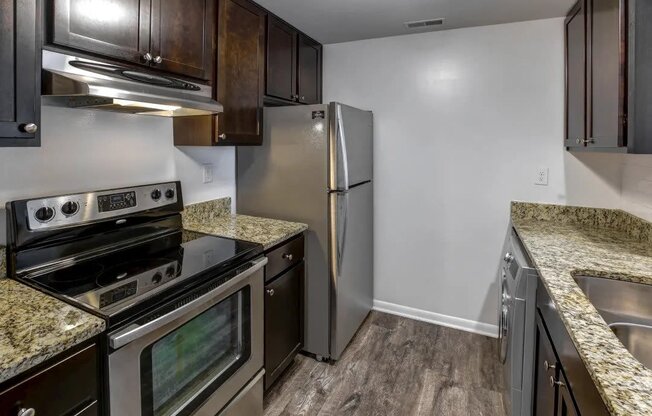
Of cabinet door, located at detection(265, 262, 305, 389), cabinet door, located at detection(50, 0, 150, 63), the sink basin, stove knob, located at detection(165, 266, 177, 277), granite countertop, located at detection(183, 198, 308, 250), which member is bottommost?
cabinet door, located at detection(265, 262, 305, 389)

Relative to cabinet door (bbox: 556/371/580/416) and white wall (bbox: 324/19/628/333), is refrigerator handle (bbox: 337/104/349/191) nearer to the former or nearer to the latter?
white wall (bbox: 324/19/628/333)

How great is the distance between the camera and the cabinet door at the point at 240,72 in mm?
1939

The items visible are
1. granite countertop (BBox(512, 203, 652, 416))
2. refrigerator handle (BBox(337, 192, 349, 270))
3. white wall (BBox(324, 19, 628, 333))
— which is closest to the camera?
granite countertop (BBox(512, 203, 652, 416))

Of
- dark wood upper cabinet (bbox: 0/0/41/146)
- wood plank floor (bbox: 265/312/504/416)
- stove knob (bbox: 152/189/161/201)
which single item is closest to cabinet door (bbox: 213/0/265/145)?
stove knob (bbox: 152/189/161/201)

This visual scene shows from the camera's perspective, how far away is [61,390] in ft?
3.13

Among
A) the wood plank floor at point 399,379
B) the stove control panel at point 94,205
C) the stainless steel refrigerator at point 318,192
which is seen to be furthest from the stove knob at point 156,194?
Result: the wood plank floor at point 399,379

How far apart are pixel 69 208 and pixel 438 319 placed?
2527 mm

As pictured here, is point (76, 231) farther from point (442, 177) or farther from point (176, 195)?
point (442, 177)

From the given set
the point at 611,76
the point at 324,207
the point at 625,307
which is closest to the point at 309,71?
the point at 324,207

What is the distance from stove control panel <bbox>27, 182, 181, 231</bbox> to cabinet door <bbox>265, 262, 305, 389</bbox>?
73 cm

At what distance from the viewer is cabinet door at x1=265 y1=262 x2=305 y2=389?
1.96 metres

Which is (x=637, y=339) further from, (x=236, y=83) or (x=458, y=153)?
(x=236, y=83)

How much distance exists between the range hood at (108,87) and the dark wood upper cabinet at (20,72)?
8 cm

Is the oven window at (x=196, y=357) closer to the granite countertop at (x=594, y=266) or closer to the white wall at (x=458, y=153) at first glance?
the granite countertop at (x=594, y=266)
